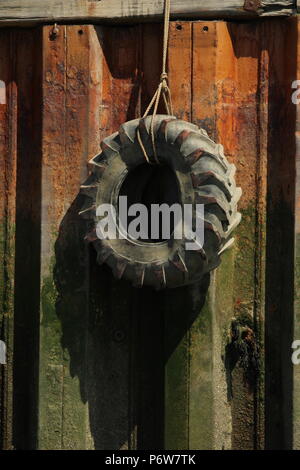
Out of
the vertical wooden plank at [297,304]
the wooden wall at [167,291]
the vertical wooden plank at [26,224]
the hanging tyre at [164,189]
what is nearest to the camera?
the hanging tyre at [164,189]

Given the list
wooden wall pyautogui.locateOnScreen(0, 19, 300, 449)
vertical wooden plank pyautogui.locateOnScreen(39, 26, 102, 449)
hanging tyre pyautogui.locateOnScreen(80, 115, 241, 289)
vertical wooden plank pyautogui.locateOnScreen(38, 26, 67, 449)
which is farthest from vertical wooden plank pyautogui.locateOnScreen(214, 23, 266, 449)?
vertical wooden plank pyautogui.locateOnScreen(38, 26, 67, 449)

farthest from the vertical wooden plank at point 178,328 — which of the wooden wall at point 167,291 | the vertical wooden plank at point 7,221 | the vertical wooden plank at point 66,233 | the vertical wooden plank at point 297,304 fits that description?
the vertical wooden plank at point 7,221

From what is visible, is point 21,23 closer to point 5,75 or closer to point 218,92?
point 5,75

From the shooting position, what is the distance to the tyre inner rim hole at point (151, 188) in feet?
20.2

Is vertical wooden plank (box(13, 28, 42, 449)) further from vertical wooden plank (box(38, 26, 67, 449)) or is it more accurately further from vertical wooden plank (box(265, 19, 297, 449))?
vertical wooden plank (box(265, 19, 297, 449))

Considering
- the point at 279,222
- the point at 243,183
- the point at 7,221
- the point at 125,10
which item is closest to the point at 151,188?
the point at 243,183

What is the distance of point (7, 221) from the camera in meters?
6.59

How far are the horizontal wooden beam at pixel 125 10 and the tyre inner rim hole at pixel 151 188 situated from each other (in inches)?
38.2

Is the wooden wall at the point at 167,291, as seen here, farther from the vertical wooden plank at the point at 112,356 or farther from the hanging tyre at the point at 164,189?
the hanging tyre at the point at 164,189

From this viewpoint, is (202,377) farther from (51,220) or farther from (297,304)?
(51,220)

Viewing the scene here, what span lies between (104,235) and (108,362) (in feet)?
2.83

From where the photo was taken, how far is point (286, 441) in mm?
6215

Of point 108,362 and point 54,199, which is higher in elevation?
point 54,199

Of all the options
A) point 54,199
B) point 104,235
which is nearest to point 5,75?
point 54,199
